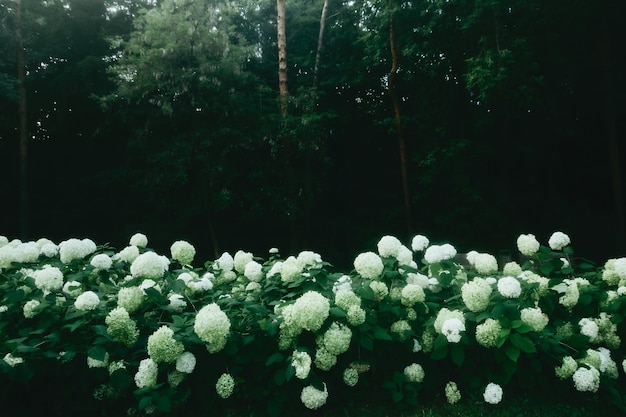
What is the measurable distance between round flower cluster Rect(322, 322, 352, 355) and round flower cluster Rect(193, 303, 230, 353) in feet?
2.06

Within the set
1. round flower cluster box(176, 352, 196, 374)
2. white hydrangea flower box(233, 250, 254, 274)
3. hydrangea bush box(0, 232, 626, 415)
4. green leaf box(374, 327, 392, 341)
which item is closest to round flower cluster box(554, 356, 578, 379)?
hydrangea bush box(0, 232, 626, 415)

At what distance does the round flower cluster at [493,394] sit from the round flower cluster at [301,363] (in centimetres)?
124

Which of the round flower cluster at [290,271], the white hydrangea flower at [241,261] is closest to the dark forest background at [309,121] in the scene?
the white hydrangea flower at [241,261]

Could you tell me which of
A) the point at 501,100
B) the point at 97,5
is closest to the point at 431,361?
the point at 501,100

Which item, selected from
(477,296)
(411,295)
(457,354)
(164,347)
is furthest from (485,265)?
(164,347)

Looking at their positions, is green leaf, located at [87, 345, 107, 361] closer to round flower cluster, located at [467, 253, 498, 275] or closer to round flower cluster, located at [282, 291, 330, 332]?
round flower cluster, located at [282, 291, 330, 332]

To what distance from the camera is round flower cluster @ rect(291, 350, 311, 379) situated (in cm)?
284

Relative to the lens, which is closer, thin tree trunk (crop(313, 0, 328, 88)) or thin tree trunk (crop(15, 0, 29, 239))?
thin tree trunk (crop(15, 0, 29, 239))

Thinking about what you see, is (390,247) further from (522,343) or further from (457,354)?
(522,343)

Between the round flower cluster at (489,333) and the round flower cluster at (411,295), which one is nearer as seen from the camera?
the round flower cluster at (489,333)

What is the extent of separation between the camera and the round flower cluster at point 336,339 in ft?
9.78

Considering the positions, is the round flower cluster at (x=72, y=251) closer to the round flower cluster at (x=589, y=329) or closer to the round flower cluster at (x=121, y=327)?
the round flower cluster at (x=121, y=327)

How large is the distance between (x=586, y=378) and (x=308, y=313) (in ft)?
6.19

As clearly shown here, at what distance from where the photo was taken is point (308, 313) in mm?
2936
